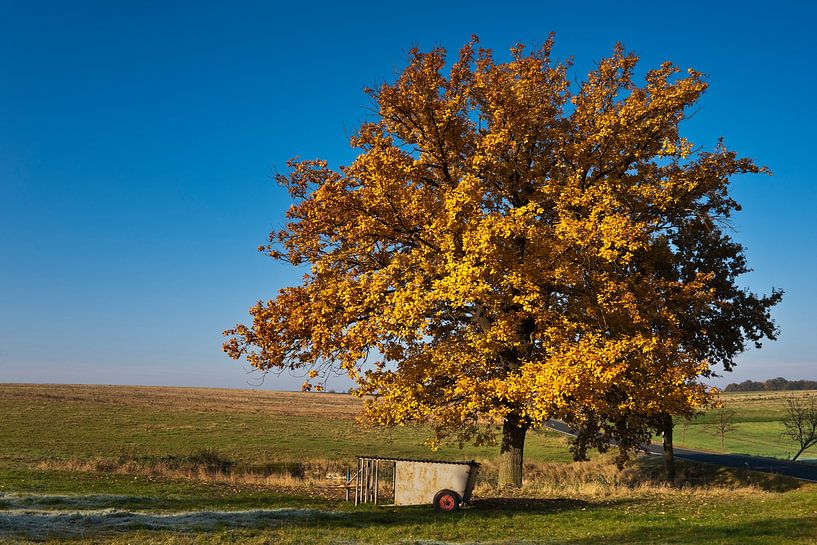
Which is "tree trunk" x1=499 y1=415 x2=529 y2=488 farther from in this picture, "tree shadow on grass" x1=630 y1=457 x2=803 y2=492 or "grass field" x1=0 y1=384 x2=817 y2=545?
"tree shadow on grass" x1=630 y1=457 x2=803 y2=492

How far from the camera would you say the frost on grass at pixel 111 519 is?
14.3 m

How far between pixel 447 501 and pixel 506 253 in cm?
809

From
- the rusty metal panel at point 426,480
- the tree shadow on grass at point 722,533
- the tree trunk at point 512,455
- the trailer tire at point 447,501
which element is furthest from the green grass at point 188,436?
the tree shadow on grass at point 722,533

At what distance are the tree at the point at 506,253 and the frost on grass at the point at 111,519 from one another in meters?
5.23

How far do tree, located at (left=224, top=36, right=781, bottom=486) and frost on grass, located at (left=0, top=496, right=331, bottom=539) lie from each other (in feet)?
17.2

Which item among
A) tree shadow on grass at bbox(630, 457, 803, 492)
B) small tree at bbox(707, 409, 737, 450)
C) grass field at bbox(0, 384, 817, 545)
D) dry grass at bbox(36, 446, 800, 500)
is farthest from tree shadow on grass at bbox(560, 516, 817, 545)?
small tree at bbox(707, 409, 737, 450)

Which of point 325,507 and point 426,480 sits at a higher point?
point 426,480

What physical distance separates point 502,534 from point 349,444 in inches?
1653

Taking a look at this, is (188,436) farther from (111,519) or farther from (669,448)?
(111,519)

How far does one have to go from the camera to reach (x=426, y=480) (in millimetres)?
20281

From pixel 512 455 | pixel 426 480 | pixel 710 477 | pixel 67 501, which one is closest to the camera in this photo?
pixel 67 501

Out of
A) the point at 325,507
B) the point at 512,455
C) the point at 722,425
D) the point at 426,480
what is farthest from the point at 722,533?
the point at 722,425

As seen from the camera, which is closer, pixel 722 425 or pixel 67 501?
pixel 67 501

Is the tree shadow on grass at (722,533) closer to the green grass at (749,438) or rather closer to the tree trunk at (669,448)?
the tree trunk at (669,448)
